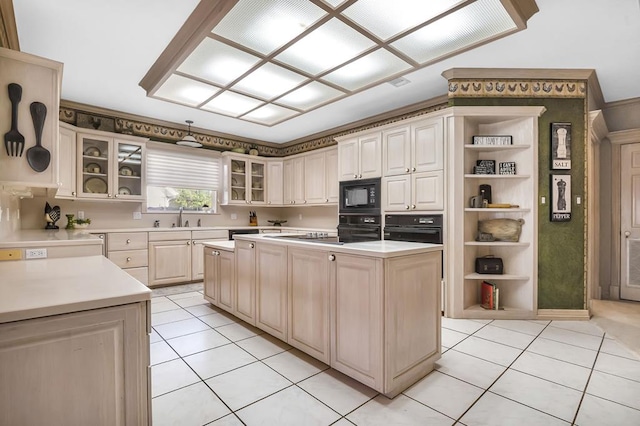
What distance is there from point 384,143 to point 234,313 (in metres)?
2.70

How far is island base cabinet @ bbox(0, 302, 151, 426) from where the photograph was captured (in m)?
0.89

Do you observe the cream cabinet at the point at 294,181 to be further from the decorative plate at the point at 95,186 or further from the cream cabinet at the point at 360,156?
the decorative plate at the point at 95,186

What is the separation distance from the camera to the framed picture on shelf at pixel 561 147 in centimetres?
338

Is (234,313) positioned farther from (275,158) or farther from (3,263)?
(275,158)

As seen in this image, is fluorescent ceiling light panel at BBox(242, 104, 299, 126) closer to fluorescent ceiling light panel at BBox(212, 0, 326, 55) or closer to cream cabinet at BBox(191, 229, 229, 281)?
fluorescent ceiling light panel at BBox(212, 0, 326, 55)

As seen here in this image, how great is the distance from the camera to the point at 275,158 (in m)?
6.28

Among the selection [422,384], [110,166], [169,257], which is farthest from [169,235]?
[422,384]

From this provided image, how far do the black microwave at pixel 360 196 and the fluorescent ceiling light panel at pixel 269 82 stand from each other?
156cm

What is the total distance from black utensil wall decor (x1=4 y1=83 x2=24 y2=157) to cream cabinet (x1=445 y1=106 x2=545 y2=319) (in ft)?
11.6

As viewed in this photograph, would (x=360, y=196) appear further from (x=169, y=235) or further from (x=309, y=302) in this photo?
(x=169, y=235)

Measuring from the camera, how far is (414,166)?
373 centimetres

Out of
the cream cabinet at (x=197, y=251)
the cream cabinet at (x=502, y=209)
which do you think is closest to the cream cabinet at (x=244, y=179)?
the cream cabinet at (x=197, y=251)

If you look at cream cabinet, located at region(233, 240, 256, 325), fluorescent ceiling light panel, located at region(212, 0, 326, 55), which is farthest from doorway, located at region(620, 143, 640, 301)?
cream cabinet, located at region(233, 240, 256, 325)

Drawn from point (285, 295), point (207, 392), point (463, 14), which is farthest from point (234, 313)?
point (463, 14)
